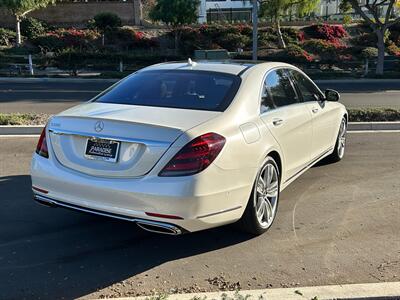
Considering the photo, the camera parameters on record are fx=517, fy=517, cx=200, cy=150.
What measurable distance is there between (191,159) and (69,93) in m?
14.0

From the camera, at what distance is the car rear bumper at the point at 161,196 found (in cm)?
372

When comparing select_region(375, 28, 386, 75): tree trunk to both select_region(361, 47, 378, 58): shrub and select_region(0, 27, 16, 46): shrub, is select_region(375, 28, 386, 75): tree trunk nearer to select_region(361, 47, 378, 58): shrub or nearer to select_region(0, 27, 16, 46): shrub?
select_region(361, 47, 378, 58): shrub

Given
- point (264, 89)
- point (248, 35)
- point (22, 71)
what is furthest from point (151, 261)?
point (248, 35)

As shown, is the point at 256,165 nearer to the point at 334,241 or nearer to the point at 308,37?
the point at 334,241

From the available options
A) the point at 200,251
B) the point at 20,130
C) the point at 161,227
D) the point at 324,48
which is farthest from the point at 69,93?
the point at 324,48

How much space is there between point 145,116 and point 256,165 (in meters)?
0.99

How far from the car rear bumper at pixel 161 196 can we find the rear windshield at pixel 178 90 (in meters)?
0.77

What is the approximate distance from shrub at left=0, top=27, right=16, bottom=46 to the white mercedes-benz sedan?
34803 mm

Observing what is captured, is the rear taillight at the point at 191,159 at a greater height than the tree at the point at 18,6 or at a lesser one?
lesser

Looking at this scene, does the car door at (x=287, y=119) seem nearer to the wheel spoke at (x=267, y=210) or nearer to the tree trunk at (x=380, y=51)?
the wheel spoke at (x=267, y=210)

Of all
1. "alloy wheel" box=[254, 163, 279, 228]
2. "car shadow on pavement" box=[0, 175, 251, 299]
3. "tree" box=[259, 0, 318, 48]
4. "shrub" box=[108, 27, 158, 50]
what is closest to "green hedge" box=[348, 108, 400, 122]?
"alloy wheel" box=[254, 163, 279, 228]

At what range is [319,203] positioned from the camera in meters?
5.44

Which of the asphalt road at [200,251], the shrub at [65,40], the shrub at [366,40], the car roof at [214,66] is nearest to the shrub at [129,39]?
the shrub at [65,40]

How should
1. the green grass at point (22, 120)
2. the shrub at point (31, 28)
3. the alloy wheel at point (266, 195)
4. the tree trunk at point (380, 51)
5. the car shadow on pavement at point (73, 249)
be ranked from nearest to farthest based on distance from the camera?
→ the car shadow on pavement at point (73, 249)
the alloy wheel at point (266, 195)
the green grass at point (22, 120)
the tree trunk at point (380, 51)
the shrub at point (31, 28)
